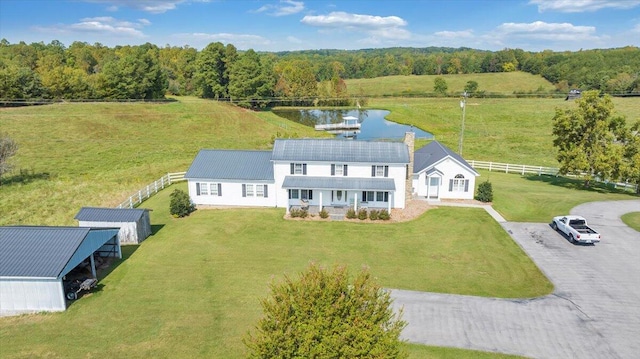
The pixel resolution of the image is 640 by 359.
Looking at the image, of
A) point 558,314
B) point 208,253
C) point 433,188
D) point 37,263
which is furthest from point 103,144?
point 558,314

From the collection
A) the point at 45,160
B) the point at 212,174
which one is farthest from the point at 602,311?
the point at 45,160

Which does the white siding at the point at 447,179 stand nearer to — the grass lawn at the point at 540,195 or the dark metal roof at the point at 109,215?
the grass lawn at the point at 540,195

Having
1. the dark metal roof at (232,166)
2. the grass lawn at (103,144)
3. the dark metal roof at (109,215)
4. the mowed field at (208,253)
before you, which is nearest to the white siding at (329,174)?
the dark metal roof at (232,166)

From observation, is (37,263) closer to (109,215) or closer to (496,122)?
(109,215)

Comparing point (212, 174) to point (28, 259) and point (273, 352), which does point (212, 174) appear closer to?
point (28, 259)

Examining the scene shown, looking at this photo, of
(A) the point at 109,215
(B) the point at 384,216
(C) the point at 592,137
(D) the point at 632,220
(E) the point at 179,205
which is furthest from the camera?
(C) the point at 592,137

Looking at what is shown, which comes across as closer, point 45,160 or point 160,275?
point 160,275

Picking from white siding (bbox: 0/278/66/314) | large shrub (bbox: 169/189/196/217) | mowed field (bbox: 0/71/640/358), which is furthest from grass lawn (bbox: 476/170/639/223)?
white siding (bbox: 0/278/66/314)
